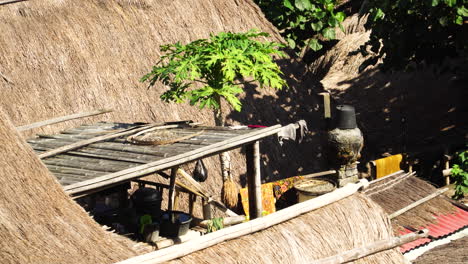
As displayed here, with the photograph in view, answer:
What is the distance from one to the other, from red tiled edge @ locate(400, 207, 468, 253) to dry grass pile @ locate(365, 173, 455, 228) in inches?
4.2

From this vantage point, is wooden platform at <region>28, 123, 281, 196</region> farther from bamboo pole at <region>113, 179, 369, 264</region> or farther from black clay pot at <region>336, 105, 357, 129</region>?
black clay pot at <region>336, 105, 357, 129</region>

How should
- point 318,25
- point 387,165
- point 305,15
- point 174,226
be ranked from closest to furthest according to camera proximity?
point 174,226, point 387,165, point 318,25, point 305,15

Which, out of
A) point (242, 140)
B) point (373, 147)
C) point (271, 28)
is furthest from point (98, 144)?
point (373, 147)

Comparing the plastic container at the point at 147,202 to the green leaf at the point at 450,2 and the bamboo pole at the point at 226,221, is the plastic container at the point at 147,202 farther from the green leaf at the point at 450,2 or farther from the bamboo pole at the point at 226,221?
the green leaf at the point at 450,2

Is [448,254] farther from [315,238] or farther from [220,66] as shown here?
[220,66]

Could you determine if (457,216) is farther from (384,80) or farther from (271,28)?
(384,80)

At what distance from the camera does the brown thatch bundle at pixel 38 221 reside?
6.84 meters

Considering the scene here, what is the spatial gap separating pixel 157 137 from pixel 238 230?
1.96m

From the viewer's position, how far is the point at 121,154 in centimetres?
906

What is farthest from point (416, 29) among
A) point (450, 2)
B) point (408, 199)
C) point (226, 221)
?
point (226, 221)

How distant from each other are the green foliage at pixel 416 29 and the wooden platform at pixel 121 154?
4.89 m

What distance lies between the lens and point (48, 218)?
7.16 metres

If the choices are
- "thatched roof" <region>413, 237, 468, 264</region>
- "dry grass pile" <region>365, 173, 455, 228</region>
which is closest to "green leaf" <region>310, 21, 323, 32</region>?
"dry grass pile" <region>365, 173, 455, 228</region>

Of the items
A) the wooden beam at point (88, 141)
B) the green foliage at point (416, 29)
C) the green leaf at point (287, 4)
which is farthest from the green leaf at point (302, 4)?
the wooden beam at point (88, 141)
